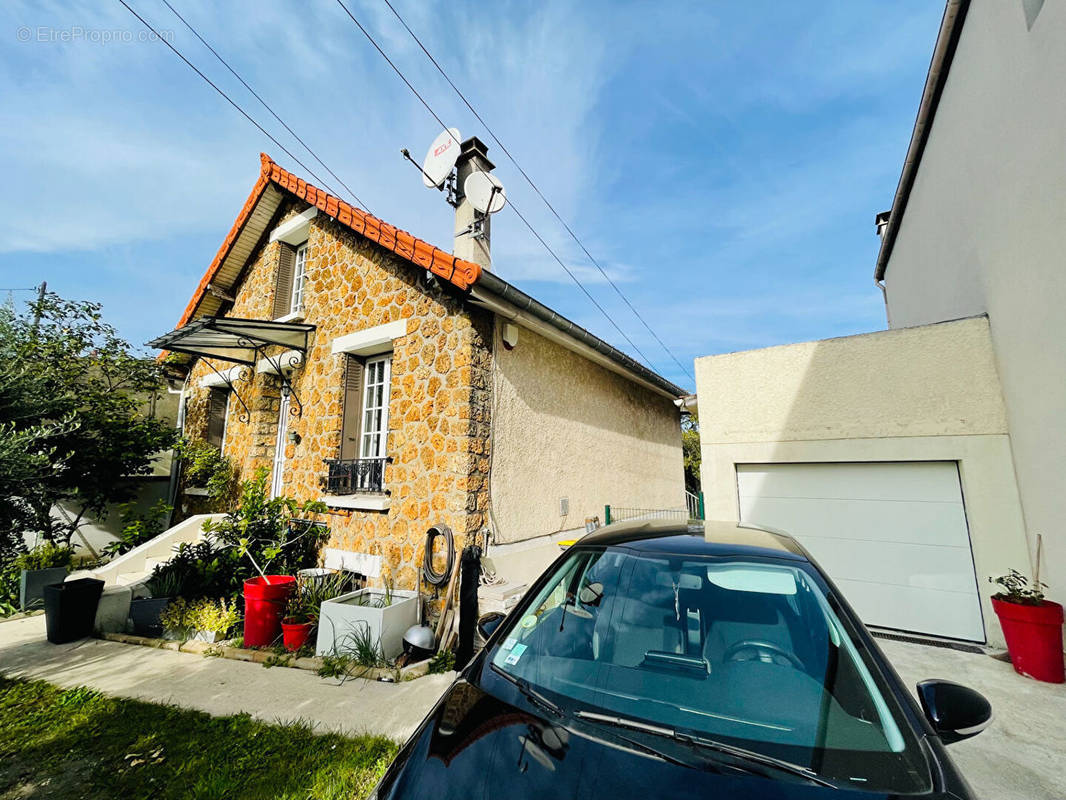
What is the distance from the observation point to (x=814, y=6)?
5.10 metres

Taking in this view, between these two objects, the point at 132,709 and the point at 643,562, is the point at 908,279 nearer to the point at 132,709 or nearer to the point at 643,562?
the point at 643,562

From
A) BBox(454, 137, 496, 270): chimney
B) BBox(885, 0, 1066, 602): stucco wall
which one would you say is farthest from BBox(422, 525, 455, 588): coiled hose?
BBox(885, 0, 1066, 602): stucco wall

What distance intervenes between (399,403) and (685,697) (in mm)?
4878

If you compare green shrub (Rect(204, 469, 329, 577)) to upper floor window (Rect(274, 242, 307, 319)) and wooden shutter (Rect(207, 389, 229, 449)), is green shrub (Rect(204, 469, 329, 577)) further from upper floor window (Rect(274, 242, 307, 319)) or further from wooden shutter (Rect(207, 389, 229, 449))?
upper floor window (Rect(274, 242, 307, 319))

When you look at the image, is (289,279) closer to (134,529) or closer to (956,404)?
(134,529)

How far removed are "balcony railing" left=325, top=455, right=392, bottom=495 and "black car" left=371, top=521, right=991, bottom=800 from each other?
4199 mm

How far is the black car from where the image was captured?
115cm

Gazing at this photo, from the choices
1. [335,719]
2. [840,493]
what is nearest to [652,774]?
[335,719]

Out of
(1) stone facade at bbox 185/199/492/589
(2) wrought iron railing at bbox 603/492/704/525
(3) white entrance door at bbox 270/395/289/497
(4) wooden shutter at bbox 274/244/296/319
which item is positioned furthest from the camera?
(4) wooden shutter at bbox 274/244/296/319

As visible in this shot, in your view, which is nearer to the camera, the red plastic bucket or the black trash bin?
the red plastic bucket

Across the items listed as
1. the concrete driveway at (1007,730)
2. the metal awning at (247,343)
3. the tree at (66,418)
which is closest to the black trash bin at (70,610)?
the tree at (66,418)

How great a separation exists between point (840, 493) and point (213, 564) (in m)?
7.43

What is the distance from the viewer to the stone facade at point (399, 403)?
5055 mm

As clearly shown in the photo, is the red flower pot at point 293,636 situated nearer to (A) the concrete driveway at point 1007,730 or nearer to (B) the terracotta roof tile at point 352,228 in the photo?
(B) the terracotta roof tile at point 352,228
